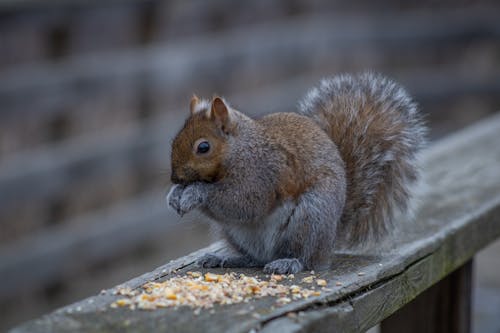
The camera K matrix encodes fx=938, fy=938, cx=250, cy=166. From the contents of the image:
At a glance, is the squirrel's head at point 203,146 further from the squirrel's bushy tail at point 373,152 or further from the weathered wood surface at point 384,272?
the squirrel's bushy tail at point 373,152

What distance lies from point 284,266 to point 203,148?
334 millimetres

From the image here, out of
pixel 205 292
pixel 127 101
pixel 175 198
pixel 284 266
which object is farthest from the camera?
pixel 127 101

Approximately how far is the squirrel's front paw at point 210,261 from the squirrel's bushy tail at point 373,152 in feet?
1.12

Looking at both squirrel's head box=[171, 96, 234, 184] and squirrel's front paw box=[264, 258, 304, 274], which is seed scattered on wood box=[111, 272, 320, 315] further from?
squirrel's head box=[171, 96, 234, 184]

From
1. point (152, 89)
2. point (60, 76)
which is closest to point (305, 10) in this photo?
point (152, 89)

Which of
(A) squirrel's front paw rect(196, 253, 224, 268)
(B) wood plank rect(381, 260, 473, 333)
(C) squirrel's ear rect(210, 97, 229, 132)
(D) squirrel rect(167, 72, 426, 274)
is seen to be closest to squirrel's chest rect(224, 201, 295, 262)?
(D) squirrel rect(167, 72, 426, 274)

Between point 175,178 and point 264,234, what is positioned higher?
point 175,178

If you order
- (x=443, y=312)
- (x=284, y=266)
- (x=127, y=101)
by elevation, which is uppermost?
(x=284, y=266)

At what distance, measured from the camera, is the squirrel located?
6.78 feet

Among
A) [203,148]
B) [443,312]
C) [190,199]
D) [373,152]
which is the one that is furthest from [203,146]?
[443,312]

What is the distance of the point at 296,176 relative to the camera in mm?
2090

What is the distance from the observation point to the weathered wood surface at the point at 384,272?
4.86 feet

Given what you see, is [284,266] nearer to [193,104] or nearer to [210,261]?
[210,261]

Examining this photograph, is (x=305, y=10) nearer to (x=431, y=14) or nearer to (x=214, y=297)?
(x=431, y=14)
